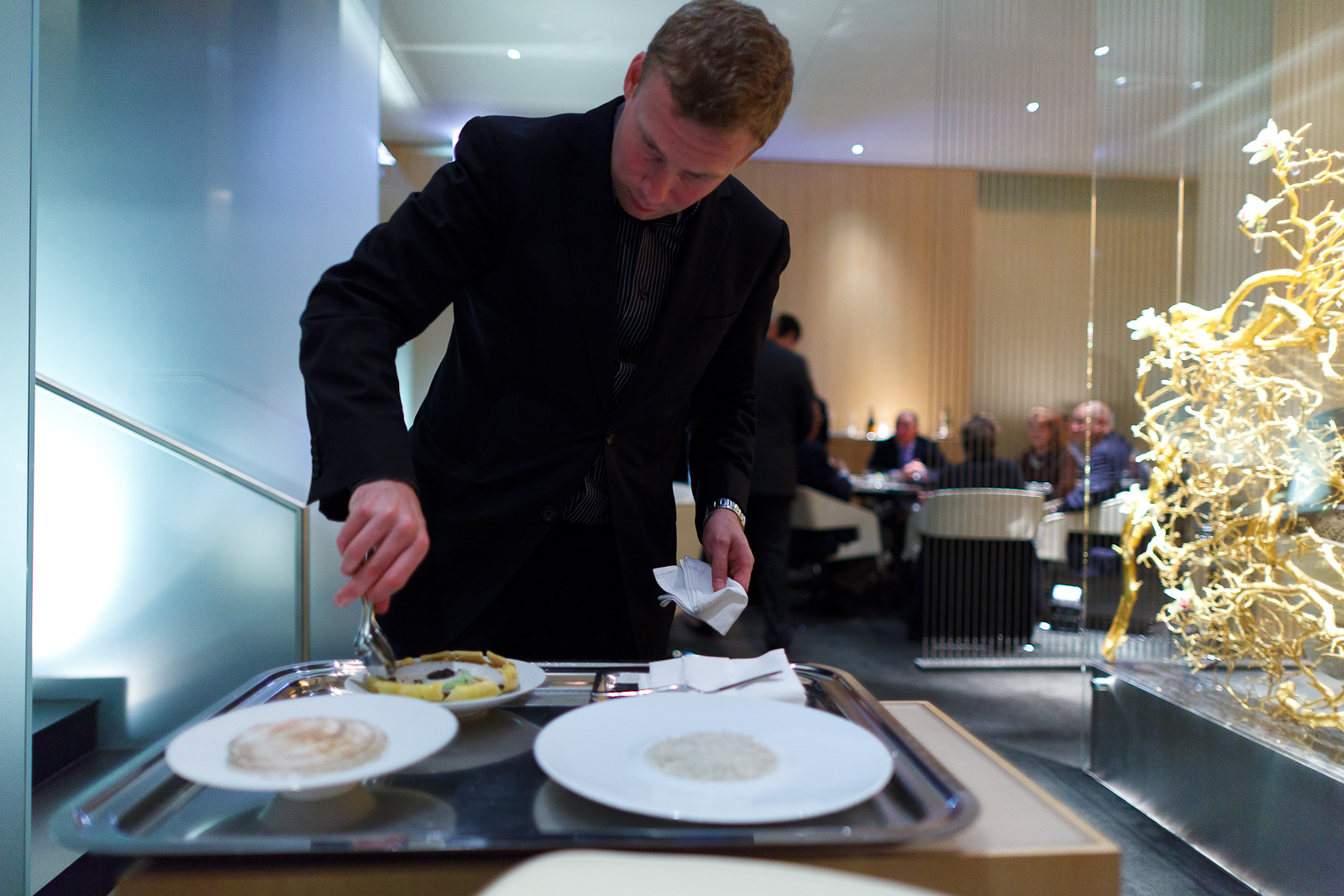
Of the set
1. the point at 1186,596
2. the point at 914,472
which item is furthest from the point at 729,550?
the point at 914,472

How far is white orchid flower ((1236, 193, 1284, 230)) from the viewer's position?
2.37m

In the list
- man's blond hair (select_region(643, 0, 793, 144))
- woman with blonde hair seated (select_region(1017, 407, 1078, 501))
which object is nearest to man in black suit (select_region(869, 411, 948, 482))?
woman with blonde hair seated (select_region(1017, 407, 1078, 501))

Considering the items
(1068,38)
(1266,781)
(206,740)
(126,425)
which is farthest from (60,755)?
(1068,38)

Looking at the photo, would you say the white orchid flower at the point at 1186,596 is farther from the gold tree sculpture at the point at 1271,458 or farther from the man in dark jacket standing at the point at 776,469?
the man in dark jacket standing at the point at 776,469

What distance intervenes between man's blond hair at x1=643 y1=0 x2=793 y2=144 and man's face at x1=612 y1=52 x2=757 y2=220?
0.02m

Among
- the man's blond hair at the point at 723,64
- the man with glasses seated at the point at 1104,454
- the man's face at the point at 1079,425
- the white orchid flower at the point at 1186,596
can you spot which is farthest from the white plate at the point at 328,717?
the man's face at the point at 1079,425

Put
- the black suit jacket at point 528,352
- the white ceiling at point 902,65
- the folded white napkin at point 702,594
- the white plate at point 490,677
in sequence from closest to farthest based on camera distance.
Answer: the white plate at point 490,677
the folded white napkin at point 702,594
the black suit jacket at point 528,352
the white ceiling at point 902,65

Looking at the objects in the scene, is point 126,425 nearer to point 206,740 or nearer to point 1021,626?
point 206,740

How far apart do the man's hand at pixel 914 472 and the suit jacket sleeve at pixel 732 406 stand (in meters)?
4.37

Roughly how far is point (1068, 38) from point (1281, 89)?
2110mm

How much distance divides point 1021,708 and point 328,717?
3.49 metres

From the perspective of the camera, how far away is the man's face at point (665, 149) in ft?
3.03

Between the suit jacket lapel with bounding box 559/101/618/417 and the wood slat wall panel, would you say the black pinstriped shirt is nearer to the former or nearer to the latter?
the suit jacket lapel with bounding box 559/101/618/417

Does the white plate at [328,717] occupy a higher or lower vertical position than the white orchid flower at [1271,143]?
lower
